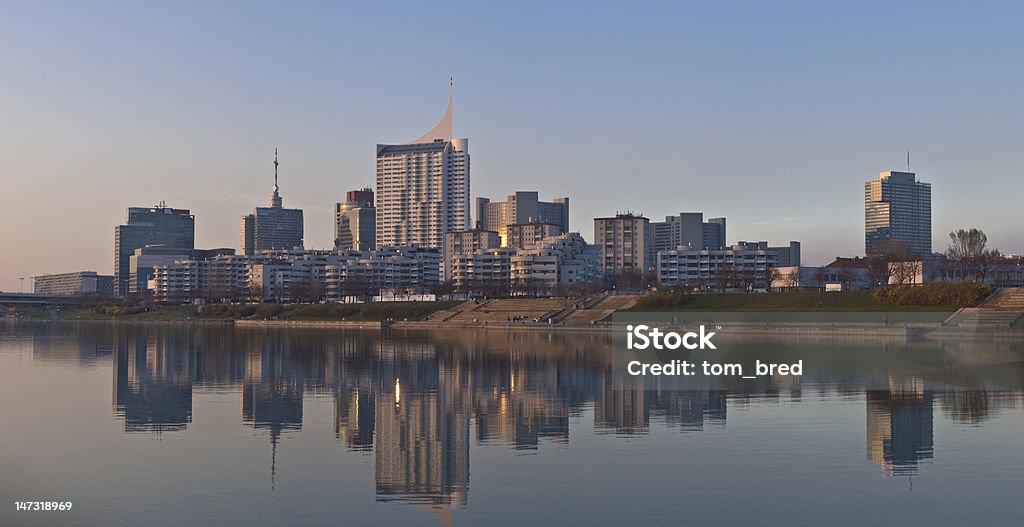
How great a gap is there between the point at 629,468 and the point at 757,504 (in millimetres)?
3611

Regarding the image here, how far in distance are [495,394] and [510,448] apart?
429 inches

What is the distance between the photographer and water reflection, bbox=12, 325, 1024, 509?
75.9 feet

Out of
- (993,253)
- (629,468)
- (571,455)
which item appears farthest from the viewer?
(993,253)

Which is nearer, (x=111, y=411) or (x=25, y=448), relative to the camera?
(x=25, y=448)

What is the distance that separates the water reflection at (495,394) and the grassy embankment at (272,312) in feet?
194

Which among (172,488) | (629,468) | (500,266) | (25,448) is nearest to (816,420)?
(629,468)

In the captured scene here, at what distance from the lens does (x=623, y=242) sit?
616ft

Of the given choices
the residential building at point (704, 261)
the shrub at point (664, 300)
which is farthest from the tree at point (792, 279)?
the shrub at point (664, 300)

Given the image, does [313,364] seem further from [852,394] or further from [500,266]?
[500,266]

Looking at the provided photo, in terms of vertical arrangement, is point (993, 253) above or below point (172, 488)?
above

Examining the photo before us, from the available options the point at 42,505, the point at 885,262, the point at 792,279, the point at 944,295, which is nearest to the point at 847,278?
the point at 792,279

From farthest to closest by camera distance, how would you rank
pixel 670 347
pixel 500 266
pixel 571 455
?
pixel 500 266
pixel 670 347
pixel 571 455

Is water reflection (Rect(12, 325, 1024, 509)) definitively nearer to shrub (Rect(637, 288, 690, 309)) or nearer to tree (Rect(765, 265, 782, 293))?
shrub (Rect(637, 288, 690, 309))

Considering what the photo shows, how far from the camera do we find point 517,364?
157 feet
